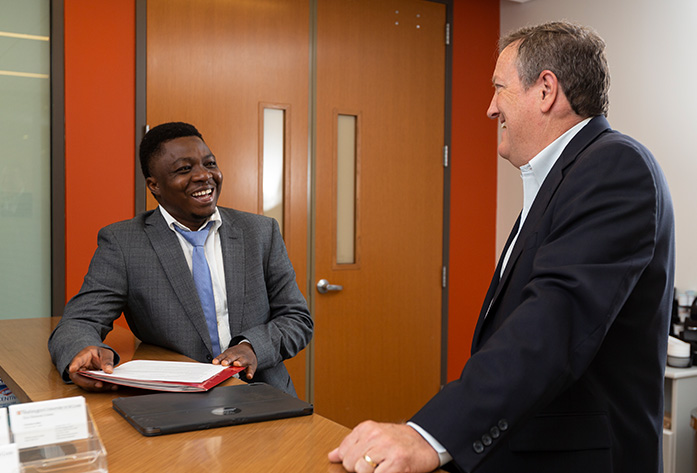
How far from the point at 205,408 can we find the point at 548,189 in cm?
77

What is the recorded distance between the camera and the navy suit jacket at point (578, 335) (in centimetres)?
106

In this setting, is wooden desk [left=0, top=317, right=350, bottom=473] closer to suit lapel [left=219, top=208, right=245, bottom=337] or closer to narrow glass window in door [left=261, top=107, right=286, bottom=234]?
suit lapel [left=219, top=208, right=245, bottom=337]

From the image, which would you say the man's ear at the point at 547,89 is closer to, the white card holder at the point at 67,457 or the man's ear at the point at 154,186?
the white card holder at the point at 67,457

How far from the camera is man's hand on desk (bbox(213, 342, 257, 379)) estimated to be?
5.51ft

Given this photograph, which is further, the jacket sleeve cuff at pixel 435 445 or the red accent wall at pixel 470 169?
the red accent wall at pixel 470 169

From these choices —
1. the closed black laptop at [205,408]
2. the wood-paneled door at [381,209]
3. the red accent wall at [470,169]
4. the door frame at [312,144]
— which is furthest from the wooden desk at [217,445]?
the red accent wall at [470,169]

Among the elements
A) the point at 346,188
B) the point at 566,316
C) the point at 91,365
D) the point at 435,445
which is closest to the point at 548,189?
the point at 566,316

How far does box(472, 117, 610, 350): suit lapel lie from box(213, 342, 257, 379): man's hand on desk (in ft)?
1.98

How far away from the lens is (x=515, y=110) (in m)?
1.49

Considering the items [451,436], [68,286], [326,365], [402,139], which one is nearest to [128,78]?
[68,286]

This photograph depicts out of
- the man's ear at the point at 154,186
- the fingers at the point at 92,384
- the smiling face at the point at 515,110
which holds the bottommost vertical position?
the fingers at the point at 92,384

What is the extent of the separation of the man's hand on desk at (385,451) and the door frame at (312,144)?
2579 mm

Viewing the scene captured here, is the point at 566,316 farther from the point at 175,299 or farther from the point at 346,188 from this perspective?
the point at 346,188

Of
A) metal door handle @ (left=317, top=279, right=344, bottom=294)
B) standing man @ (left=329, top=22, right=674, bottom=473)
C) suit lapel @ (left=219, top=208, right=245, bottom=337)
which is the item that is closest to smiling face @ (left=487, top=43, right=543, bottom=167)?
standing man @ (left=329, top=22, right=674, bottom=473)
